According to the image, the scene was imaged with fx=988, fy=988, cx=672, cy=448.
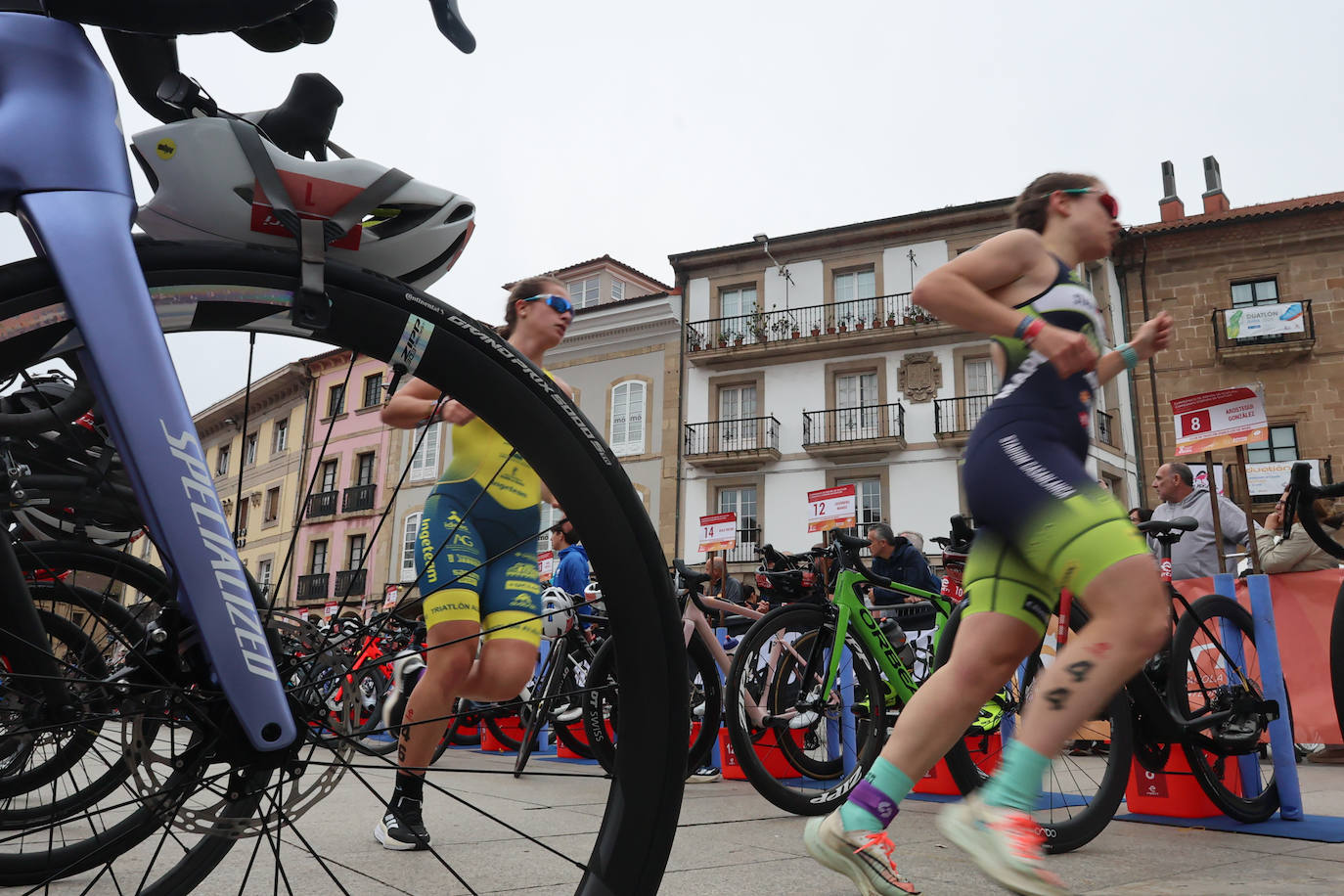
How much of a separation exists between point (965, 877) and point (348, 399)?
218 cm

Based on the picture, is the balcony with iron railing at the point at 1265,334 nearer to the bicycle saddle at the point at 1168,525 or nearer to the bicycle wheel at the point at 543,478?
the bicycle saddle at the point at 1168,525

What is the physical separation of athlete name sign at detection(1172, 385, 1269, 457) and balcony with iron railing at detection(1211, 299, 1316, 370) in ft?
63.3

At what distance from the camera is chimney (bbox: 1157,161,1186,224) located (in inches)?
1090

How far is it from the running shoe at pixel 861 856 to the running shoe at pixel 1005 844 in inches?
5.5

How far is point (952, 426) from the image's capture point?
2481 centimetres

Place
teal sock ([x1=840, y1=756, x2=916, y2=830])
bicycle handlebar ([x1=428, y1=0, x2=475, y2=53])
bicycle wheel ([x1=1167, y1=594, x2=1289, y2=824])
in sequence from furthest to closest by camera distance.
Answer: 1. bicycle wheel ([x1=1167, y1=594, x2=1289, y2=824])
2. teal sock ([x1=840, y1=756, x2=916, y2=830])
3. bicycle handlebar ([x1=428, y1=0, x2=475, y2=53])

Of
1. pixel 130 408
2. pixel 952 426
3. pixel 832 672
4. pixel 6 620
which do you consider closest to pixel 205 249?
pixel 130 408

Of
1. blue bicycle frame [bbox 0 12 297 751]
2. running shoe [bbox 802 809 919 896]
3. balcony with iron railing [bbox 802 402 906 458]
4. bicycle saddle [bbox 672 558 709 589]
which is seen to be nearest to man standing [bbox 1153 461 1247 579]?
bicycle saddle [bbox 672 558 709 589]

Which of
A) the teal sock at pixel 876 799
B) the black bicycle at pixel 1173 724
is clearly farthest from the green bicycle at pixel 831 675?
the teal sock at pixel 876 799

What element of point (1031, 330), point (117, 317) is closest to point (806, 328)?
point (1031, 330)

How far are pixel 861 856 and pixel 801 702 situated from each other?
258 cm

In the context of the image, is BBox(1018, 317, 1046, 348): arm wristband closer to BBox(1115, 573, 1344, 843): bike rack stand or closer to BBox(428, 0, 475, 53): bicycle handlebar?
BBox(428, 0, 475, 53): bicycle handlebar

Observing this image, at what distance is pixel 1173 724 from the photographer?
144 inches

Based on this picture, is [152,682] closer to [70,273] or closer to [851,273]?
[70,273]
